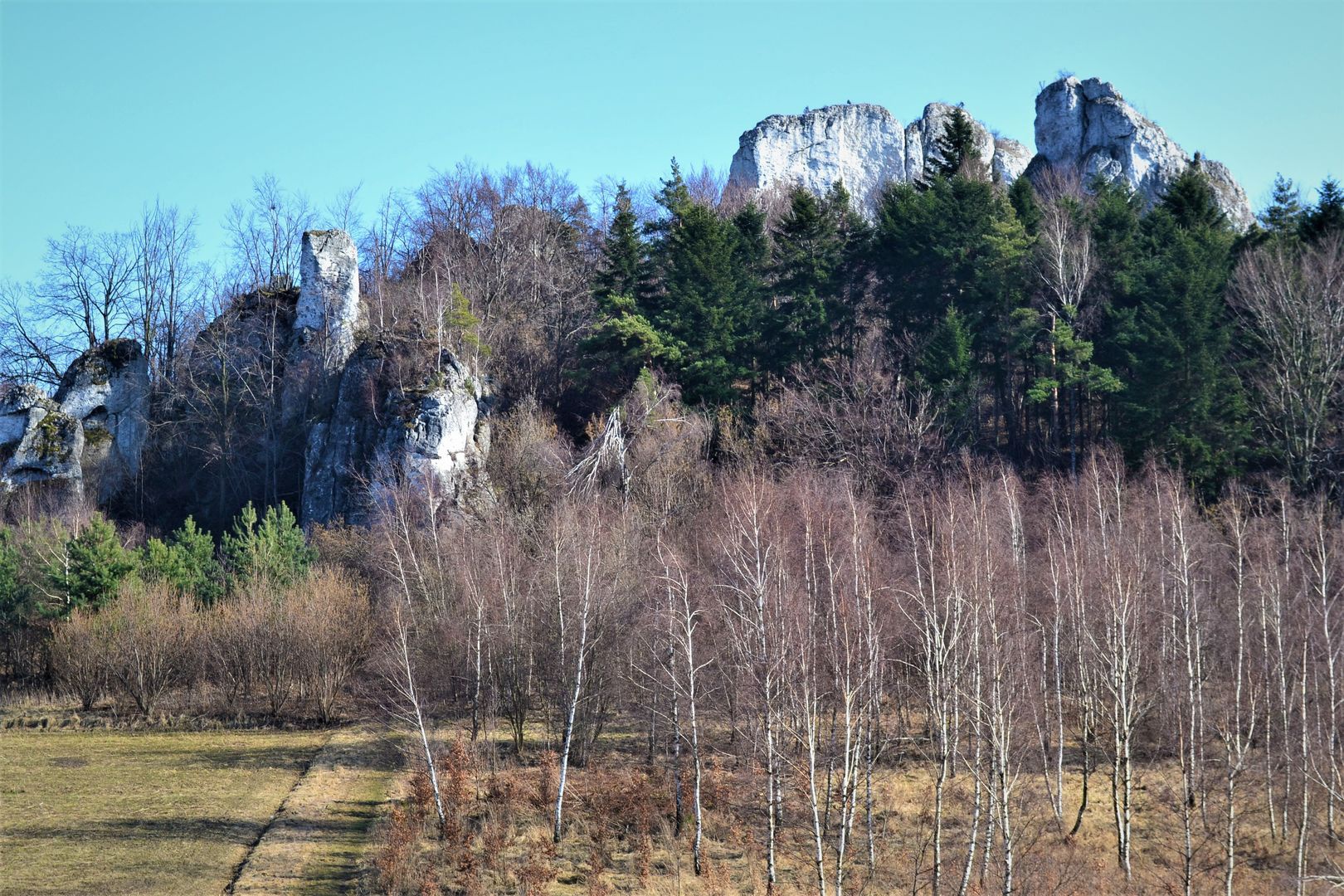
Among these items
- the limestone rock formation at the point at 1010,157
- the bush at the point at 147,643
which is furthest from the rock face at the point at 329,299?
the limestone rock formation at the point at 1010,157

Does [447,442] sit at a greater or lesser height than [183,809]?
greater

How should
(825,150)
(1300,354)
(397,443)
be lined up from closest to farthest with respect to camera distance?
(1300,354) < (397,443) < (825,150)

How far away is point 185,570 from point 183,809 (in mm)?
11966

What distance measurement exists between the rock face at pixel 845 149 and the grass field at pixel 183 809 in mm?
61091

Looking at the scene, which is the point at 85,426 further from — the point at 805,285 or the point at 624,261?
the point at 805,285

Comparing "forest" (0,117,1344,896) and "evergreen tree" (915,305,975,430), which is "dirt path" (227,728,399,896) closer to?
"forest" (0,117,1344,896)

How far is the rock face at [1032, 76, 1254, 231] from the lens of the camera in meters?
67.9

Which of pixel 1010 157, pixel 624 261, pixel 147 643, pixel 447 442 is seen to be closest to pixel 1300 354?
pixel 624 261

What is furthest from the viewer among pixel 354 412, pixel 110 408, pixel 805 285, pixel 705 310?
pixel 110 408

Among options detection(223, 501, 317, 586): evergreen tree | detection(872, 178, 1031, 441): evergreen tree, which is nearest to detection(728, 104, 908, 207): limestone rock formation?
detection(872, 178, 1031, 441): evergreen tree

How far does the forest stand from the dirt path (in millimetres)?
1053

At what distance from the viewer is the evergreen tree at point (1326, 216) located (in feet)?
130

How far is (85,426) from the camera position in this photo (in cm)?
5088

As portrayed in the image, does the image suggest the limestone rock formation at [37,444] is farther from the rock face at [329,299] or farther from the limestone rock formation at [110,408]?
the rock face at [329,299]
